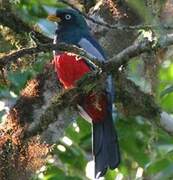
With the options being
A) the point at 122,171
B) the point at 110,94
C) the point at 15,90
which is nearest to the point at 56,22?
the point at 15,90

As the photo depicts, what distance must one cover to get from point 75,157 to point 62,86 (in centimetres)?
87

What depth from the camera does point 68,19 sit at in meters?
4.14

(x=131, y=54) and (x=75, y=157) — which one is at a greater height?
(x=75, y=157)

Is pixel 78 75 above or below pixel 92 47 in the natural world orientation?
below

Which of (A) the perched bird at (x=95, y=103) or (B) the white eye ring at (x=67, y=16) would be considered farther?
(B) the white eye ring at (x=67, y=16)

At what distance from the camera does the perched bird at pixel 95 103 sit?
3.46 meters

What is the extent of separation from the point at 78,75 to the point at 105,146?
475 millimetres

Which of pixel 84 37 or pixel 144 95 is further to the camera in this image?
pixel 84 37

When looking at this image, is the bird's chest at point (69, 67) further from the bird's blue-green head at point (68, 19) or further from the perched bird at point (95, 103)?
the bird's blue-green head at point (68, 19)

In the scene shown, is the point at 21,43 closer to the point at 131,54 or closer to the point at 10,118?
the point at 10,118

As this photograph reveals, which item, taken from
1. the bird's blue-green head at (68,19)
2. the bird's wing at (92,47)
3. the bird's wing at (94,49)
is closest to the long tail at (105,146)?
the bird's wing at (94,49)

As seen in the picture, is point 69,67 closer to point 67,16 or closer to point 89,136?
point 67,16

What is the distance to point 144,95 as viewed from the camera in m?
3.48

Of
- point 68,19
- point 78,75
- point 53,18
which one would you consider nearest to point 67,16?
point 68,19
